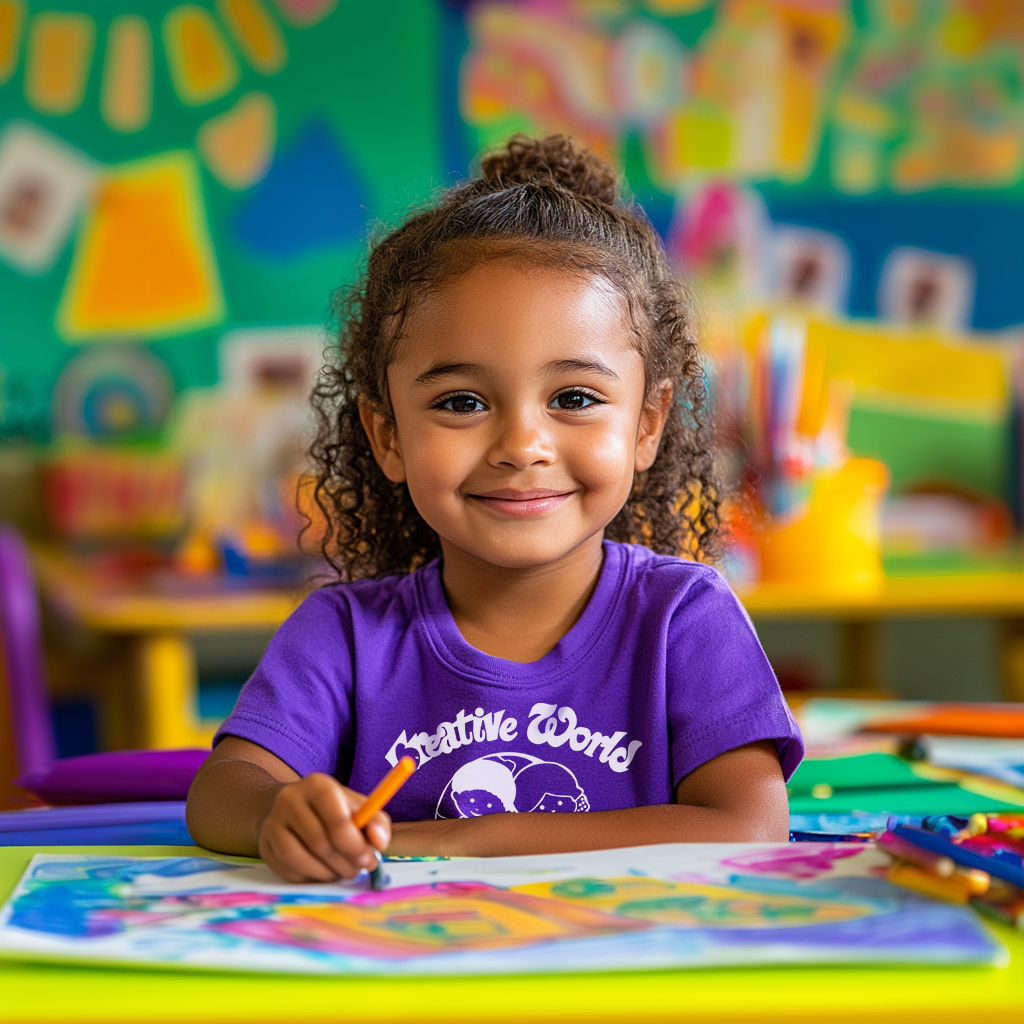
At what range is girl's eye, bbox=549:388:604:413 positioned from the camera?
2.62 feet

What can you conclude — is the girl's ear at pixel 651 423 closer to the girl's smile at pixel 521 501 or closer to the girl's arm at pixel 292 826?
the girl's smile at pixel 521 501

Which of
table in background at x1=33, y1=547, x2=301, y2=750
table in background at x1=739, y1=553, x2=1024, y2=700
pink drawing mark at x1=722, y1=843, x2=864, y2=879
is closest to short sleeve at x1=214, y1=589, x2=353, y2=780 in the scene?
pink drawing mark at x1=722, y1=843, x2=864, y2=879

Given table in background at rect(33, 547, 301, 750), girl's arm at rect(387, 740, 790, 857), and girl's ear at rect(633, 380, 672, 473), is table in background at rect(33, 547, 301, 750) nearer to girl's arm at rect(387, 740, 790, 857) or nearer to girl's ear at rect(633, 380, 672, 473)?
girl's ear at rect(633, 380, 672, 473)

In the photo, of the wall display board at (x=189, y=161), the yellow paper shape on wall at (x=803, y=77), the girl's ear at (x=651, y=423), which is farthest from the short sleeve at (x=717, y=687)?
the yellow paper shape on wall at (x=803, y=77)

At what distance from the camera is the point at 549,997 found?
43 cm

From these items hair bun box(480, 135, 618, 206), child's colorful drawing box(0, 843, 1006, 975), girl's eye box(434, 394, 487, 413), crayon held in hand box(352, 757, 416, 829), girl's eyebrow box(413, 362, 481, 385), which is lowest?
child's colorful drawing box(0, 843, 1006, 975)

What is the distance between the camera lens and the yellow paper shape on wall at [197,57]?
3318 millimetres

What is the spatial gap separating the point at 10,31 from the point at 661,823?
313 centimetres

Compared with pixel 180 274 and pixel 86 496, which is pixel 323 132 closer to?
pixel 180 274

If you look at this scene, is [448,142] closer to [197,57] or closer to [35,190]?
[197,57]

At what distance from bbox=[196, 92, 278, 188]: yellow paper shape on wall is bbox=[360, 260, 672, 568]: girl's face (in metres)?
2.70

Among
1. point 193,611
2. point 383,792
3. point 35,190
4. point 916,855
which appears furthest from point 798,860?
point 35,190

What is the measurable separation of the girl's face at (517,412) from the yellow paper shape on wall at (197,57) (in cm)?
276

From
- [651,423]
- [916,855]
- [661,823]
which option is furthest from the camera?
A: [651,423]
